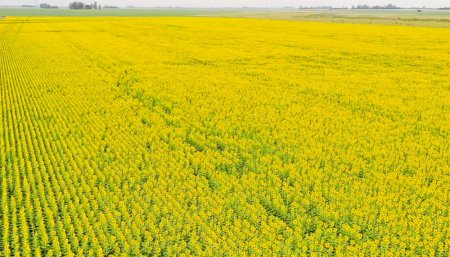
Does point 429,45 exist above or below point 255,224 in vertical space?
above

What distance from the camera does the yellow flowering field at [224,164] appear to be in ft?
27.8

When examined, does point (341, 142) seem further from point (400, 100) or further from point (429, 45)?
point (429, 45)

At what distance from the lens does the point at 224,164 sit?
12.1m

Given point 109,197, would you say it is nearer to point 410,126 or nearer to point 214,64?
point 410,126

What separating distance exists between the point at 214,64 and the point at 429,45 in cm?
2324

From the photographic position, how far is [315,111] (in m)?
17.5

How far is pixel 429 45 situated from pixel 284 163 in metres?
35.5

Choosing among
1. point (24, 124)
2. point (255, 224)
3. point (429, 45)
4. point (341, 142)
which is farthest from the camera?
point (429, 45)

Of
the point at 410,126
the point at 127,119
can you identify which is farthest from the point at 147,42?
the point at 410,126

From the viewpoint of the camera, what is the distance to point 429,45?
41531mm

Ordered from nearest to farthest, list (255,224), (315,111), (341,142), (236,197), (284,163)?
(255,224) → (236,197) → (284,163) → (341,142) → (315,111)

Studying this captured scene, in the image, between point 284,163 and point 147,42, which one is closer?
point 284,163

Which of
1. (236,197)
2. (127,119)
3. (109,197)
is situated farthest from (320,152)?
(127,119)

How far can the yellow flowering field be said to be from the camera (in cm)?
846
